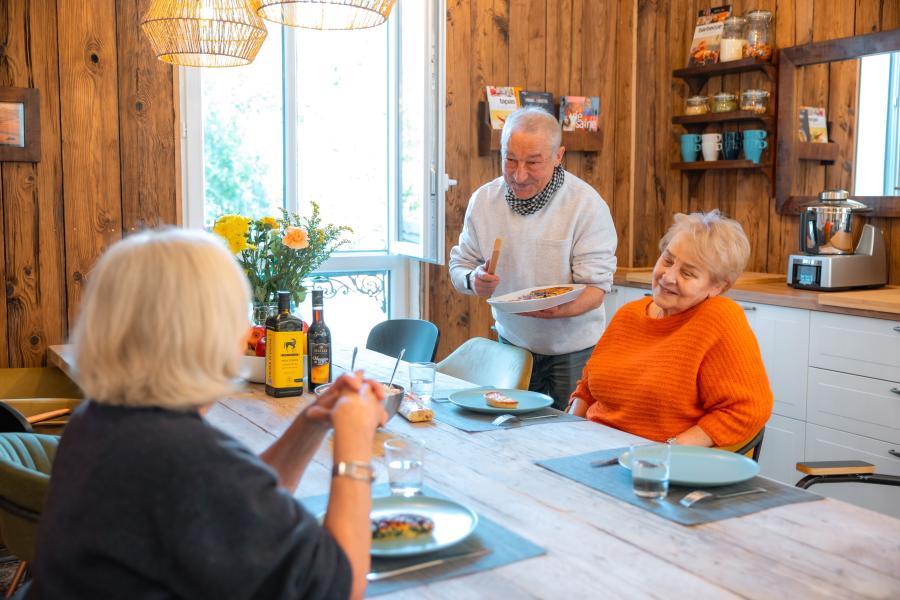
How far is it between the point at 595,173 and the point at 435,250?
120cm

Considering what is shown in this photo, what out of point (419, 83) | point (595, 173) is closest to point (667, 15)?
point (595, 173)

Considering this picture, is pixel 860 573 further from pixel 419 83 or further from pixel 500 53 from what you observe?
pixel 500 53

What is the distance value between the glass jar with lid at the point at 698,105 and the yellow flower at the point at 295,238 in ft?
8.87

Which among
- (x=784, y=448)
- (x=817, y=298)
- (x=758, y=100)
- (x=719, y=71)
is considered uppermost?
Answer: (x=719, y=71)

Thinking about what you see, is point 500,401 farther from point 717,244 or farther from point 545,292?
point 545,292

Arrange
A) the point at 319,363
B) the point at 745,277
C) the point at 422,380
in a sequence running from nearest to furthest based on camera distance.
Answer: the point at 422,380 < the point at 319,363 < the point at 745,277

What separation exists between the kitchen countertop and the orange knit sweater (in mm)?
1262

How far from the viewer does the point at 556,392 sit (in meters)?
3.13

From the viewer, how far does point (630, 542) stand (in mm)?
1395

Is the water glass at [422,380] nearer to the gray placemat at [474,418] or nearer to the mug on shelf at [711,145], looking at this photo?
the gray placemat at [474,418]

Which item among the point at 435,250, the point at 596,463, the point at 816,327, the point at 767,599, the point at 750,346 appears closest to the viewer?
the point at 767,599

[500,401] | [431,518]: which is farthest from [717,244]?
[431,518]

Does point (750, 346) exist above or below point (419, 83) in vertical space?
below

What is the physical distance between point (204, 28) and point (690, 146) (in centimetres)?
273
